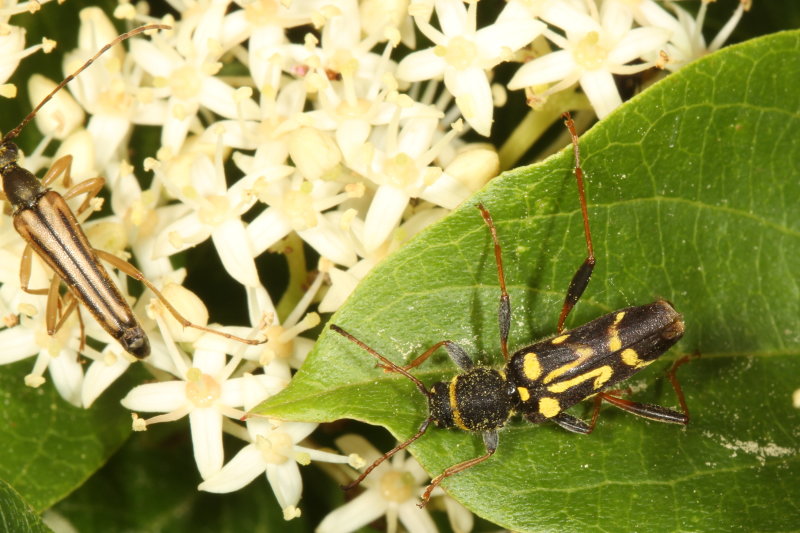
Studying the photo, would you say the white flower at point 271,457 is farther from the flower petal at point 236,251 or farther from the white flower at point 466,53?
the white flower at point 466,53

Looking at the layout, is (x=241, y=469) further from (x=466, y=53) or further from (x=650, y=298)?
(x=466, y=53)

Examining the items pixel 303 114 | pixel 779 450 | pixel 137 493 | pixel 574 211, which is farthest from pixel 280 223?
pixel 779 450

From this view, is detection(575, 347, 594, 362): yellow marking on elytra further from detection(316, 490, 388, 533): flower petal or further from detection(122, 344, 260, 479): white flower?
detection(122, 344, 260, 479): white flower

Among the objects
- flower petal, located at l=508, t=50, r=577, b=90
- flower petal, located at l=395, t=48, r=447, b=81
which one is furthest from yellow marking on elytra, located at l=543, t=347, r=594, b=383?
flower petal, located at l=395, t=48, r=447, b=81

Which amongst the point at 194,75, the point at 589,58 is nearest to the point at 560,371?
the point at 589,58

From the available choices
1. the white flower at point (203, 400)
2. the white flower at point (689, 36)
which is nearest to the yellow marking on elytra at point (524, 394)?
the white flower at point (203, 400)

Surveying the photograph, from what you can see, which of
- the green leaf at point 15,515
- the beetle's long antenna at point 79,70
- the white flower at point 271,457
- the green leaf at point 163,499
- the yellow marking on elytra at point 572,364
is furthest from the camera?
the green leaf at point 163,499

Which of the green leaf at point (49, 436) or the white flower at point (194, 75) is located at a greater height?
the white flower at point (194, 75)
